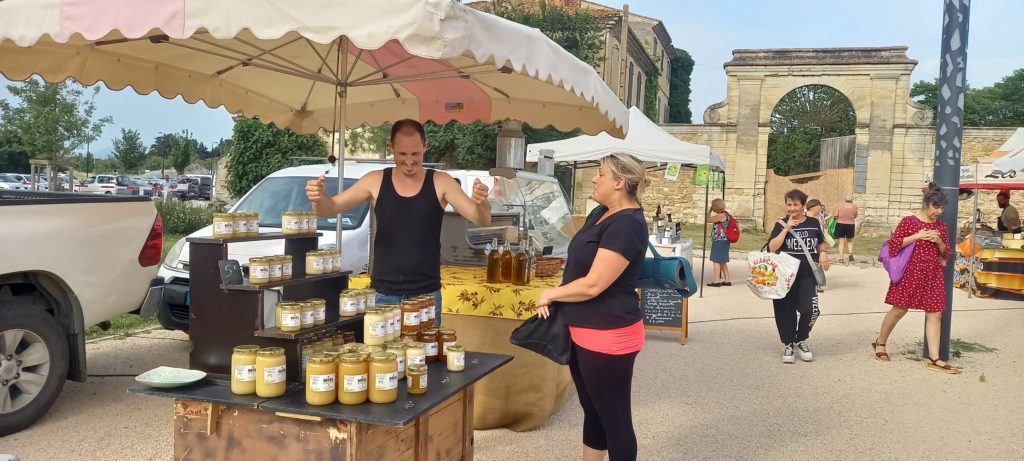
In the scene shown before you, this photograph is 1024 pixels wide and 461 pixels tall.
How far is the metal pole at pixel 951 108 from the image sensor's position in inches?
276

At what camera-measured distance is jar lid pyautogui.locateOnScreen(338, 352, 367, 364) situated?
266 centimetres

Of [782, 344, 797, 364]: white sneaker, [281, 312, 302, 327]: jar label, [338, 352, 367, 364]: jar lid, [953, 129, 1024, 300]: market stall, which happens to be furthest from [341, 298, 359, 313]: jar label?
[953, 129, 1024, 300]: market stall

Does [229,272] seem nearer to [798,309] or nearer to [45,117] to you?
[798,309]

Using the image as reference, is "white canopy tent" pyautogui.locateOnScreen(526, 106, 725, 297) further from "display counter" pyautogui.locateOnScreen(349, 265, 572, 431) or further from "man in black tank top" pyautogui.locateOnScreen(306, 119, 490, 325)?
"man in black tank top" pyautogui.locateOnScreen(306, 119, 490, 325)

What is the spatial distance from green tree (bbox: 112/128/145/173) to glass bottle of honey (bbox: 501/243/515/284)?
2347 inches

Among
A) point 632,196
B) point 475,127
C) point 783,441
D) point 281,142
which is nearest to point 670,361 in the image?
point 783,441

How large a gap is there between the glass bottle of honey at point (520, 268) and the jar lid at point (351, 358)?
1.90 m

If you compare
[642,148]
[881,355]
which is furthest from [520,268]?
[642,148]

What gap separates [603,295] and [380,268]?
46.2 inches

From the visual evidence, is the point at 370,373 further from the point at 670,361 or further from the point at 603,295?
the point at 670,361

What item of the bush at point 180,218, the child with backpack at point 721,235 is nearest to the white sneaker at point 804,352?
the child with backpack at point 721,235

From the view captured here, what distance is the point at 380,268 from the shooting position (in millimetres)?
3662

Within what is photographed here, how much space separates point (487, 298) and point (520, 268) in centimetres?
28

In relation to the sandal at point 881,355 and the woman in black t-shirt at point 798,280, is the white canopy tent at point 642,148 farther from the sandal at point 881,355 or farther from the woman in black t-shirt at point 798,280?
the sandal at point 881,355
